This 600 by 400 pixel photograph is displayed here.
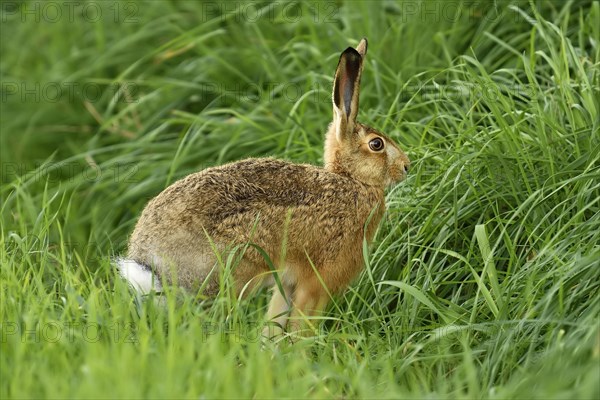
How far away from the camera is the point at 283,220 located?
5.10 metres

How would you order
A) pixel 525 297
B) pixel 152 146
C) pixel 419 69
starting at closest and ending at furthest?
pixel 525 297 → pixel 419 69 → pixel 152 146

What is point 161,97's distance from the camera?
774 cm

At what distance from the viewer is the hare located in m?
4.85

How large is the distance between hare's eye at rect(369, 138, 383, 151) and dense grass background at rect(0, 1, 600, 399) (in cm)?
27

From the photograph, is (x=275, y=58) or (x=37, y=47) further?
(x=37, y=47)

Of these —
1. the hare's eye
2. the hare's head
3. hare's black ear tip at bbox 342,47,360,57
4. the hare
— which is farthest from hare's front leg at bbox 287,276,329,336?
hare's black ear tip at bbox 342,47,360,57

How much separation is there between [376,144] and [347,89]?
0.35 metres

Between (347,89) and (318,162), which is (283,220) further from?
(318,162)

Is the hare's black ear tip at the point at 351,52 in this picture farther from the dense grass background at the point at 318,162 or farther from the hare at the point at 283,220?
the dense grass background at the point at 318,162

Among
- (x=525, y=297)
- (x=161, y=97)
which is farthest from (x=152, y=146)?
(x=525, y=297)

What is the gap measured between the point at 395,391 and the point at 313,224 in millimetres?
1510

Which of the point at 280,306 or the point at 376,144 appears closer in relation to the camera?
the point at 280,306

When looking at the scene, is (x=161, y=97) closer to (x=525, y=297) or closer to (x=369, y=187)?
(x=369, y=187)

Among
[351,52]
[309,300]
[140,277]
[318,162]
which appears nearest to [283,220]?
[309,300]
